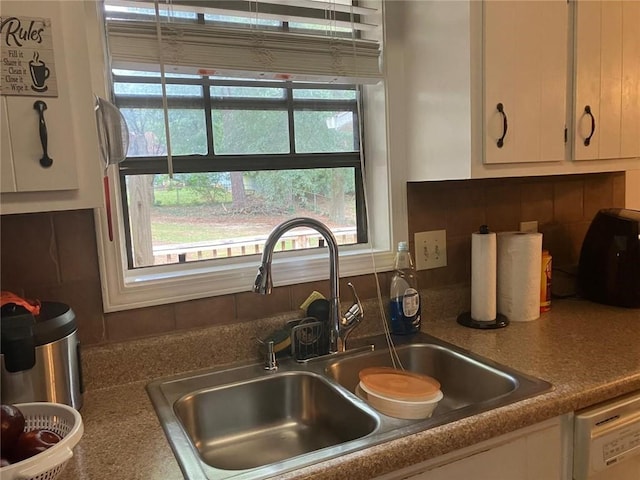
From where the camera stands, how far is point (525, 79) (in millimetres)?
1421

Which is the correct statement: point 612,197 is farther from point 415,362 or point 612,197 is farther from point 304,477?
point 304,477

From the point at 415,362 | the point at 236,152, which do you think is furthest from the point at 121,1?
the point at 415,362

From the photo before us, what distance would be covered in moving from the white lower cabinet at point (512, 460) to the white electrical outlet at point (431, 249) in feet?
2.22

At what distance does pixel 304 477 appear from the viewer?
815mm

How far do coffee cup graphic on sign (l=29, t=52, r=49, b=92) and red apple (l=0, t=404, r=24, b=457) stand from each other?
528 millimetres

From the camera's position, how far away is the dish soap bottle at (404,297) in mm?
1498

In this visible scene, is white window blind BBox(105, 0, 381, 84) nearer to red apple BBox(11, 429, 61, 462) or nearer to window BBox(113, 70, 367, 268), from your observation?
window BBox(113, 70, 367, 268)

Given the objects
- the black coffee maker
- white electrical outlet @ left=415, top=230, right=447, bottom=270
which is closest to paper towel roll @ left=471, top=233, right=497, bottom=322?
white electrical outlet @ left=415, top=230, right=447, bottom=270

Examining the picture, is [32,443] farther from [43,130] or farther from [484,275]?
[484,275]

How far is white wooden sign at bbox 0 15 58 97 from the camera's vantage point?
2.73 ft

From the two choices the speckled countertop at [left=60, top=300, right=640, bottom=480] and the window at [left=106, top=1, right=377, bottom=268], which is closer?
the speckled countertop at [left=60, top=300, right=640, bottom=480]

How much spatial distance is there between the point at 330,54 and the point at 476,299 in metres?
0.87

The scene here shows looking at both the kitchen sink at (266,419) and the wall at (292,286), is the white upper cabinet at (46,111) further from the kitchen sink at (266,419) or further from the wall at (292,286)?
the kitchen sink at (266,419)

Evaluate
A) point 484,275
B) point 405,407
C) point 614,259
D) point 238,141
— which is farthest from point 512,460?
point 238,141
